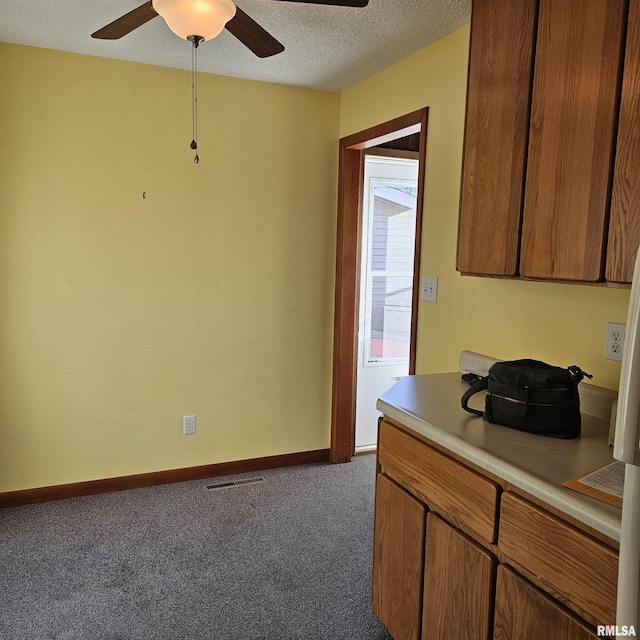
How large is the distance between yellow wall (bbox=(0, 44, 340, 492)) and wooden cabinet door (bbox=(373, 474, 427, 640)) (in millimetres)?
1698

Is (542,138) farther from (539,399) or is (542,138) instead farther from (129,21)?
(129,21)

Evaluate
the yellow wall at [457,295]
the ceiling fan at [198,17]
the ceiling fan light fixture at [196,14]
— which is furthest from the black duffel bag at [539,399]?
the ceiling fan light fixture at [196,14]

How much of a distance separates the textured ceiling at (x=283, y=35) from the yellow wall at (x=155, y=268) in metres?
0.18

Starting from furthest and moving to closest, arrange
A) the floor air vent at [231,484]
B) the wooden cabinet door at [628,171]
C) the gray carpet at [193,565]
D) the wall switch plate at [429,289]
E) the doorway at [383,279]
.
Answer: the doorway at [383,279] → the floor air vent at [231,484] → the wall switch plate at [429,289] → the gray carpet at [193,565] → the wooden cabinet door at [628,171]

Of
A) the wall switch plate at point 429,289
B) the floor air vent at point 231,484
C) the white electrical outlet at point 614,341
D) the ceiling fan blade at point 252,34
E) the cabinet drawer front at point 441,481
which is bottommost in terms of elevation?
the floor air vent at point 231,484

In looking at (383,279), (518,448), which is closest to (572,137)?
(518,448)

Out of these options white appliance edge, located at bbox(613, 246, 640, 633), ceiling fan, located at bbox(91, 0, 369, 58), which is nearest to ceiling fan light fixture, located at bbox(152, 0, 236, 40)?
ceiling fan, located at bbox(91, 0, 369, 58)

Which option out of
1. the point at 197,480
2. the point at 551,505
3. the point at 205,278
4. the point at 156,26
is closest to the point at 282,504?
the point at 197,480

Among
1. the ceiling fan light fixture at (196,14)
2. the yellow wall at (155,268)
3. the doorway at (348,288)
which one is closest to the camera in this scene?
the ceiling fan light fixture at (196,14)

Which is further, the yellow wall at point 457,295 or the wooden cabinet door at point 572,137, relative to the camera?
the yellow wall at point 457,295

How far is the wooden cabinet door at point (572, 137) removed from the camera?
58.3 inches

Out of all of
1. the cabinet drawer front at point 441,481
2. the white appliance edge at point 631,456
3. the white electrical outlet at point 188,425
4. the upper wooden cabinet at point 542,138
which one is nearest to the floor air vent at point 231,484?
the white electrical outlet at point 188,425

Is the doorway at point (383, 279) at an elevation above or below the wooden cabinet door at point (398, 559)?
above

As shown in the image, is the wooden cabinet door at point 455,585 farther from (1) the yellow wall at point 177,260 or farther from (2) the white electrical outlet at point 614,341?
(1) the yellow wall at point 177,260
